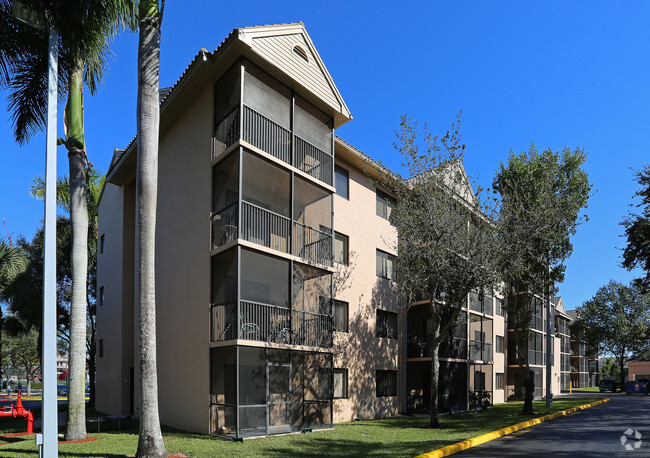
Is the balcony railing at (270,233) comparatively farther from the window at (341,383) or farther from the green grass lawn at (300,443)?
the green grass lawn at (300,443)

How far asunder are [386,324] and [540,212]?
28.1 feet

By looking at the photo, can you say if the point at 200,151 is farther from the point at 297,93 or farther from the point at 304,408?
the point at 304,408

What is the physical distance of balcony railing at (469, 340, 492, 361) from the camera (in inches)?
1293

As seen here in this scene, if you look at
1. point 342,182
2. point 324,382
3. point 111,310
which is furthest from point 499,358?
point 111,310

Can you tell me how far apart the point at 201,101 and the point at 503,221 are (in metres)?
12.8

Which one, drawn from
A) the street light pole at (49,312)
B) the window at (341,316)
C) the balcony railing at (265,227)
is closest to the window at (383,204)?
the window at (341,316)

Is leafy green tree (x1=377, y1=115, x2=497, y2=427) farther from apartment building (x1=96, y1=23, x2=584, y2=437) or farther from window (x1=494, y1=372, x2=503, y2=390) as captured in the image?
window (x1=494, y1=372, x2=503, y2=390)

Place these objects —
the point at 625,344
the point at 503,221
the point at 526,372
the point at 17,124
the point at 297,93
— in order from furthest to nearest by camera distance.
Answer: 1. the point at 625,344
2. the point at 526,372
3. the point at 503,221
4. the point at 297,93
5. the point at 17,124

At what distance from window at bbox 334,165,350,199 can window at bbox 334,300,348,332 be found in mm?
4749

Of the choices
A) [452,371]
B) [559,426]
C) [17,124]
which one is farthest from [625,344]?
[17,124]

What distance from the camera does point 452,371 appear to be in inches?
1176

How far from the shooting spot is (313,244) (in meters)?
21.0

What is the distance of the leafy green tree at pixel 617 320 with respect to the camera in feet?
238

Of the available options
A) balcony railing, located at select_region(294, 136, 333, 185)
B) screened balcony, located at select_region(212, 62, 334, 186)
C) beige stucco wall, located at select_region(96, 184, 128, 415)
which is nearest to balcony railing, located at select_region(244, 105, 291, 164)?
screened balcony, located at select_region(212, 62, 334, 186)
